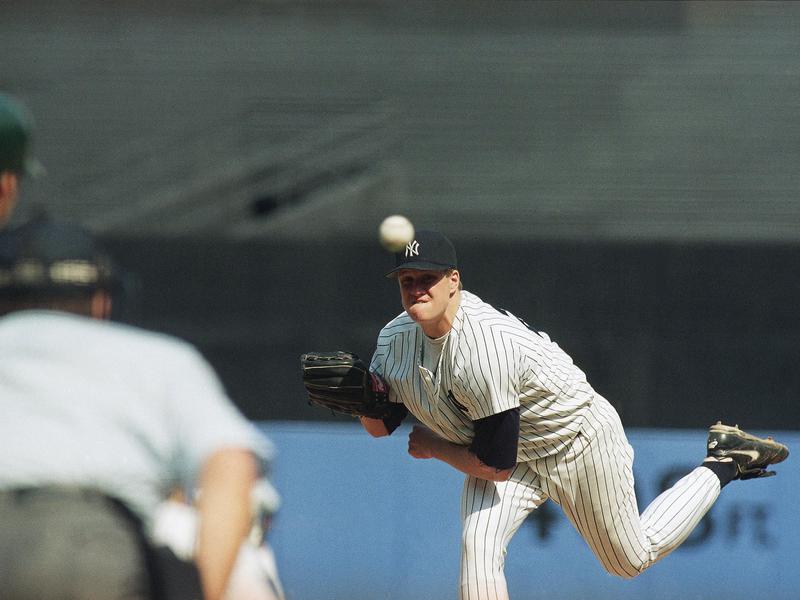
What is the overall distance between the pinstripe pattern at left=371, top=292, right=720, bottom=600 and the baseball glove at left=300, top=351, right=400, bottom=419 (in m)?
0.06

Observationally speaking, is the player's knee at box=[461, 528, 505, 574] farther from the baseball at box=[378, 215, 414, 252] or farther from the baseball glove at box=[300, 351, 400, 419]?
the baseball at box=[378, 215, 414, 252]

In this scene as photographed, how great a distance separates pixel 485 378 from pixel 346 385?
0.56 m

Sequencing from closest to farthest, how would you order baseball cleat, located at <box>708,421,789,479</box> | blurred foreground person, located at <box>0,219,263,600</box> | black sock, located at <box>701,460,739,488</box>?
blurred foreground person, located at <box>0,219,263,600</box>, black sock, located at <box>701,460,739,488</box>, baseball cleat, located at <box>708,421,789,479</box>

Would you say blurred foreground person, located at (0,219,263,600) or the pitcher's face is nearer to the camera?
blurred foreground person, located at (0,219,263,600)

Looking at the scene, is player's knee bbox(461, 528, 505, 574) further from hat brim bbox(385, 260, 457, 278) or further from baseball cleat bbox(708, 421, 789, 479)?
baseball cleat bbox(708, 421, 789, 479)

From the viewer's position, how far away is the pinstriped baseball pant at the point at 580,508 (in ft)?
13.9

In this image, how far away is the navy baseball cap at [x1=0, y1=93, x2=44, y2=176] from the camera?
79.2 inches

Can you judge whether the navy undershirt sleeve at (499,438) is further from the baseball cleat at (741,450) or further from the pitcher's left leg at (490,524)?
the baseball cleat at (741,450)

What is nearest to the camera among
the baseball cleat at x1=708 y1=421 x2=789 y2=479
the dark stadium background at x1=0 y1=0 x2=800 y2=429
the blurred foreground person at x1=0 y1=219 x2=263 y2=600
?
the blurred foreground person at x1=0 y1=219 x2=263 y2=600

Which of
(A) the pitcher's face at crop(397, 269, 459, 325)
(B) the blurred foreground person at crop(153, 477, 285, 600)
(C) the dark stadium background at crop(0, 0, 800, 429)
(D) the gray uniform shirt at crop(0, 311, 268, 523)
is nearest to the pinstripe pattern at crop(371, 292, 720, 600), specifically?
(A) the pitcher's face at crop(397, 269, 459, 325)

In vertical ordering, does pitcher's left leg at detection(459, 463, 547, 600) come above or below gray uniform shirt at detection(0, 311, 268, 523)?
below

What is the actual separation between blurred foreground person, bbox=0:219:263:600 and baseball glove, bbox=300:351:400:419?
2269mm

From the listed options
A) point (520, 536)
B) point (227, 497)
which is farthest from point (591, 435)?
point (227, 497)

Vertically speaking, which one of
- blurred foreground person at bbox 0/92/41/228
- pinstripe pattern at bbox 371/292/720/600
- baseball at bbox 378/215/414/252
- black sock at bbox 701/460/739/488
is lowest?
black sock at bbox 701/460/739/488
